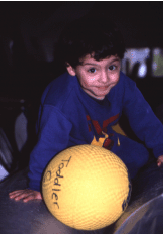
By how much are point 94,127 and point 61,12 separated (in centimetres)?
364

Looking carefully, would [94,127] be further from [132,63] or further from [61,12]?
[132,63]

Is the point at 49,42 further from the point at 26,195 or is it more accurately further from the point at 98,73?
the point at 26,195

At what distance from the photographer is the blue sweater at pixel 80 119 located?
35.2 inches

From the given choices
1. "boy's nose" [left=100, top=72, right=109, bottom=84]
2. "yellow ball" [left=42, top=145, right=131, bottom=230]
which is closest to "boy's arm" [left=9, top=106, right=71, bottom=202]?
"yellow ball" [left=42, top=145, right=131, bottom=230]

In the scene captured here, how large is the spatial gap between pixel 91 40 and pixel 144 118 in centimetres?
60

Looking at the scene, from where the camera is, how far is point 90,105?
970 mm

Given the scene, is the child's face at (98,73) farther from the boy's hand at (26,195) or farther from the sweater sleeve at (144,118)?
the boy's hand at (26,195)

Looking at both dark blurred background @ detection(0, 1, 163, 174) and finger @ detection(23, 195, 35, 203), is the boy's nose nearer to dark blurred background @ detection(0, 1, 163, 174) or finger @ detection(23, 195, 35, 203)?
finger @ detection(23, 195, 35, 203)

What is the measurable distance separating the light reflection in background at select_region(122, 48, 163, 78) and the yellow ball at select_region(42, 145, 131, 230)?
4297 millimetres

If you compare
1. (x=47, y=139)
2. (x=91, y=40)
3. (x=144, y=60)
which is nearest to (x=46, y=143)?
(x=47, y=139)

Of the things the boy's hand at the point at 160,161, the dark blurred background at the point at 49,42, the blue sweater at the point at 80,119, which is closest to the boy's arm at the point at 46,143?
the blue sweater at the point at 80,119

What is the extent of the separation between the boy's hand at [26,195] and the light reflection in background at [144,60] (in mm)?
4300

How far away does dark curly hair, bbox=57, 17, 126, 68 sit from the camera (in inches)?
30.7

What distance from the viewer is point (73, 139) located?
1.08 meters
